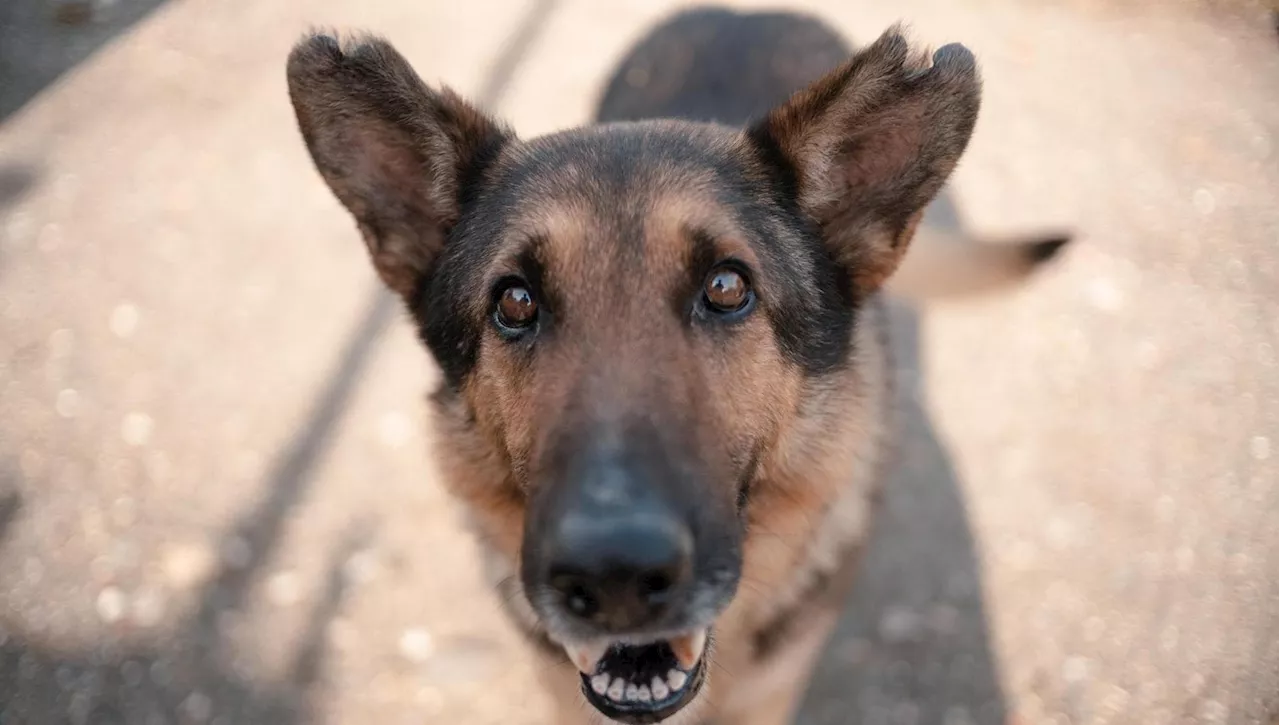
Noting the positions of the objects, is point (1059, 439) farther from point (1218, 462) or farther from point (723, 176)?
Result: point (723, 176)

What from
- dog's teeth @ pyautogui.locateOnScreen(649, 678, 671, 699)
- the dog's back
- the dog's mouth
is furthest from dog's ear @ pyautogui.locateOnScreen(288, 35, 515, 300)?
dog's teeth @ pyautogui.locateOnScreen(649, 678, 671, 699)

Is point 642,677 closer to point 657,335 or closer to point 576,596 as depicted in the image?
point 576,596

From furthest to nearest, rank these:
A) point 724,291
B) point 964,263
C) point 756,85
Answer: point 756,85 < point 964,263 < point 724,291

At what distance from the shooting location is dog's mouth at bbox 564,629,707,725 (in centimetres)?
217

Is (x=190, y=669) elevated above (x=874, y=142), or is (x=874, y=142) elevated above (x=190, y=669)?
(x=874, y=142)

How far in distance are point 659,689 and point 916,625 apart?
2.04m

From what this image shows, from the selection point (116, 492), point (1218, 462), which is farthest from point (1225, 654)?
point (116, 492)

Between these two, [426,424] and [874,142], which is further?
[426,424]

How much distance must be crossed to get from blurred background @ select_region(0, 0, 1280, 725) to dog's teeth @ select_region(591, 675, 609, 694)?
1.53m

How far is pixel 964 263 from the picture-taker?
140 inches

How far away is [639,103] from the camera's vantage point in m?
4.18

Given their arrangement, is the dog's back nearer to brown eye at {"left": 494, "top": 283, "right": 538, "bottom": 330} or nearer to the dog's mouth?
brown eye at {"left": 494, "top": 283, "right": 538, "bottom": 330}

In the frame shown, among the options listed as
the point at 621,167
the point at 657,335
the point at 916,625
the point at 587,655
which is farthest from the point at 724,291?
the point at 916,625

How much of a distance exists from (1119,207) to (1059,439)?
6.31 ft
